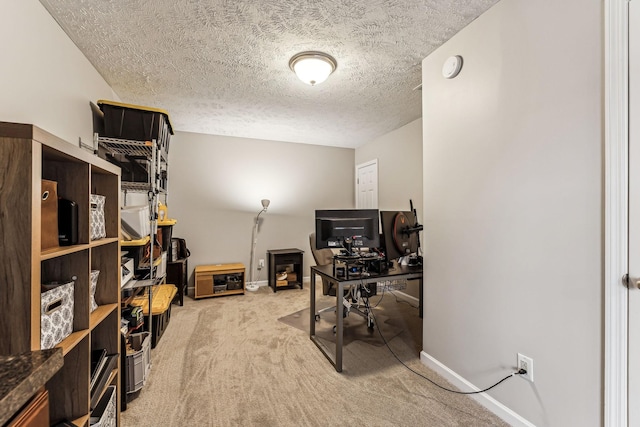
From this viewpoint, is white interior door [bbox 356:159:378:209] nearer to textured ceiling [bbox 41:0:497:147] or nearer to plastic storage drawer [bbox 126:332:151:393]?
textured ceiling [bbox 41:0:497:147]

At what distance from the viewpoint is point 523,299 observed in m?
1.54

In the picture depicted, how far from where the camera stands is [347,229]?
8.46 feet

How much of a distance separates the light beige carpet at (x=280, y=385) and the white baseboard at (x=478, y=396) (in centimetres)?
4

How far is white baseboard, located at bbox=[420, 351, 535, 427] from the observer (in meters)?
1.57

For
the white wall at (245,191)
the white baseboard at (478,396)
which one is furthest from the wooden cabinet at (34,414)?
the white wall at (245,191)

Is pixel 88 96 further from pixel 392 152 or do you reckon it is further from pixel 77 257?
pixel 392 152

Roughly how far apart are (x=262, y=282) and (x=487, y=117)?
3980 mm

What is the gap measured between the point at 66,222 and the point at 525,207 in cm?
218

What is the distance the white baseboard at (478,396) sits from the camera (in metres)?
1.57

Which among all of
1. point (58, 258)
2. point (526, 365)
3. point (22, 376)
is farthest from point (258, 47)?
point (526, 365)

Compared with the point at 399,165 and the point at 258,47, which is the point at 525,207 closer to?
the point at 258,47

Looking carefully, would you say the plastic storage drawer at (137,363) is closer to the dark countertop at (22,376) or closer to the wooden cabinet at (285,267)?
the dark countertop at (22,376)

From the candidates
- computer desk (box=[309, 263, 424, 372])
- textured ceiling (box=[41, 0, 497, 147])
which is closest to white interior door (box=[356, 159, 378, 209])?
textured ceiling (box=[41, 0, 497, 147])

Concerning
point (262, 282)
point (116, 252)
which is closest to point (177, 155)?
point (262, 282)
